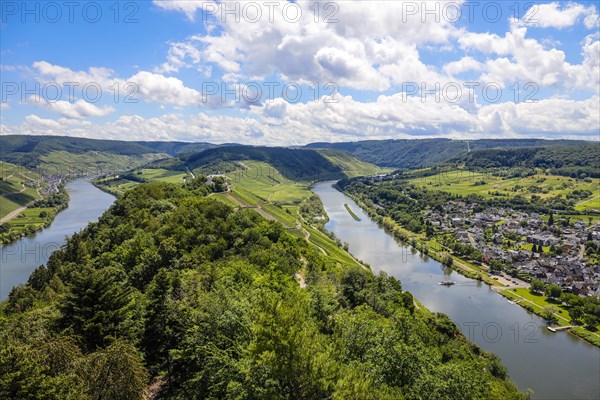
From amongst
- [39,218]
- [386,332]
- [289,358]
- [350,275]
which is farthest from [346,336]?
[39,218]

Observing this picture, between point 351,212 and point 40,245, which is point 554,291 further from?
point 40,245

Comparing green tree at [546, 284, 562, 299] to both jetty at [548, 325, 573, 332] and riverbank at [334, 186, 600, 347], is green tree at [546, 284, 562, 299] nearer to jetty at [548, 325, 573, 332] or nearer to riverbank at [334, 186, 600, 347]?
riverbank at [334, 186, 600, 347]

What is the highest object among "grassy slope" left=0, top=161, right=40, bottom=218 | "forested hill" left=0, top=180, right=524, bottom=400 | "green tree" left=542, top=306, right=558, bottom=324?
"forested hill" left=0, top=180, right=524, bottom=400

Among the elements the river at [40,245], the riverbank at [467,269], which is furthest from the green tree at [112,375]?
the river at [40,245]

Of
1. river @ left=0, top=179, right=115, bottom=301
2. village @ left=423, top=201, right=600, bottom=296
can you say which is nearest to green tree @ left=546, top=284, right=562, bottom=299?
village @ left=423, top=201, right=600, bottom=296

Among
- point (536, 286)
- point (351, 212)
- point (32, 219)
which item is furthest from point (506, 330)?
point (32, 219)

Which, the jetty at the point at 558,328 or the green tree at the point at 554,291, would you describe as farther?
the green tree at the point at 554,291

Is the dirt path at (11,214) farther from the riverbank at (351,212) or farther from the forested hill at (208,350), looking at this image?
the forested hill at (208,350)
